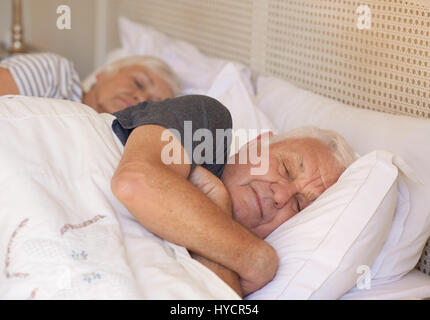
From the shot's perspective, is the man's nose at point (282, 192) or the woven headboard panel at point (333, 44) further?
the woven headboard panel at point (333, 44)

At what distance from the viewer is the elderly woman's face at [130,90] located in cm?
197

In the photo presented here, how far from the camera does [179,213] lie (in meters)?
0.99

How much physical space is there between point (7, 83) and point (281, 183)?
0.94 metres

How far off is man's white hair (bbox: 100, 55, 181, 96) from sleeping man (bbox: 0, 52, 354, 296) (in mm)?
722

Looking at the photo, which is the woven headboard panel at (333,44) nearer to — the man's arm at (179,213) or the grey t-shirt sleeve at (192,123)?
the grey t-shirt sleeve at (192,123)

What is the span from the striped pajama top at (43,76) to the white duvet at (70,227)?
2.06ft

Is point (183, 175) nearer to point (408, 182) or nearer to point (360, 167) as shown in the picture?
point (360, 167)

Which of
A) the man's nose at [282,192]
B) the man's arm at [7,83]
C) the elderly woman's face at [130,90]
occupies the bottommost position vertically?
the man's nose at [282,192]

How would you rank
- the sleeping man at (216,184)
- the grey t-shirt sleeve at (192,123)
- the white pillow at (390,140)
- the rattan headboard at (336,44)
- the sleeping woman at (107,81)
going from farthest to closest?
the sleeping woman at (107,81), the rattan headboard at (336,44), the white pillow at (390,140), the grey t-shirt sleeve at (192,123), the sleeping man at (216,184)

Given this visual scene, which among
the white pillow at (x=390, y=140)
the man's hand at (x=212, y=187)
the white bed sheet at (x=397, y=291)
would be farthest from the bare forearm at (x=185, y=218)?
the white pillow at (x=390, y=140)

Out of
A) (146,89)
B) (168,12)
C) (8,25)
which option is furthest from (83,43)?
(146,89)

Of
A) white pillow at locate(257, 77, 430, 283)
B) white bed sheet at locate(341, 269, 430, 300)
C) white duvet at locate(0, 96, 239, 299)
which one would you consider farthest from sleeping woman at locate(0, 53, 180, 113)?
white bed sheet at locate(341, 269, 430, 300)

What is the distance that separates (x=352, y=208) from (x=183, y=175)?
1.11ft
